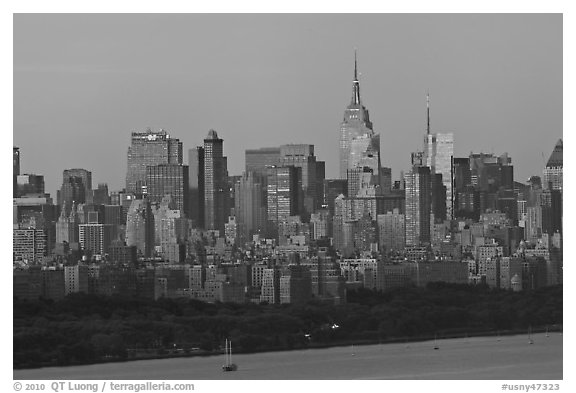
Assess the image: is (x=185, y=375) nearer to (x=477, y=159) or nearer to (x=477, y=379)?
(x=477, y=379)

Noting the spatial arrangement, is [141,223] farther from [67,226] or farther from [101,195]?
[67,226]

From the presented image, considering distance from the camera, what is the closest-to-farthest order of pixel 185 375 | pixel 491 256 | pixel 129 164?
1. pixel 185 375
2. pixel 129 164
3. pixel 491 256

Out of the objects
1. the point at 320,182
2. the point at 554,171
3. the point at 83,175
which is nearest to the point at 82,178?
the point at 83,175

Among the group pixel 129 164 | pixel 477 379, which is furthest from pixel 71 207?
pixel 477 379

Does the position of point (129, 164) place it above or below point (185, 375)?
above

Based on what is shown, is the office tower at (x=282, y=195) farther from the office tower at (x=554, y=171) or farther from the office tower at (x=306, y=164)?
the office tower at (x=554, y=171)

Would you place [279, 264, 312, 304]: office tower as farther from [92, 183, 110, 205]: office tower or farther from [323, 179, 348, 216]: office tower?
[323, 179, 348, 216]: office tower

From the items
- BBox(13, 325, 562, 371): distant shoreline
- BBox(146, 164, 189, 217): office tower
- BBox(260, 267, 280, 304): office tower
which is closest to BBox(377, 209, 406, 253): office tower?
BBox(146, 164, 189, 217): office tower
